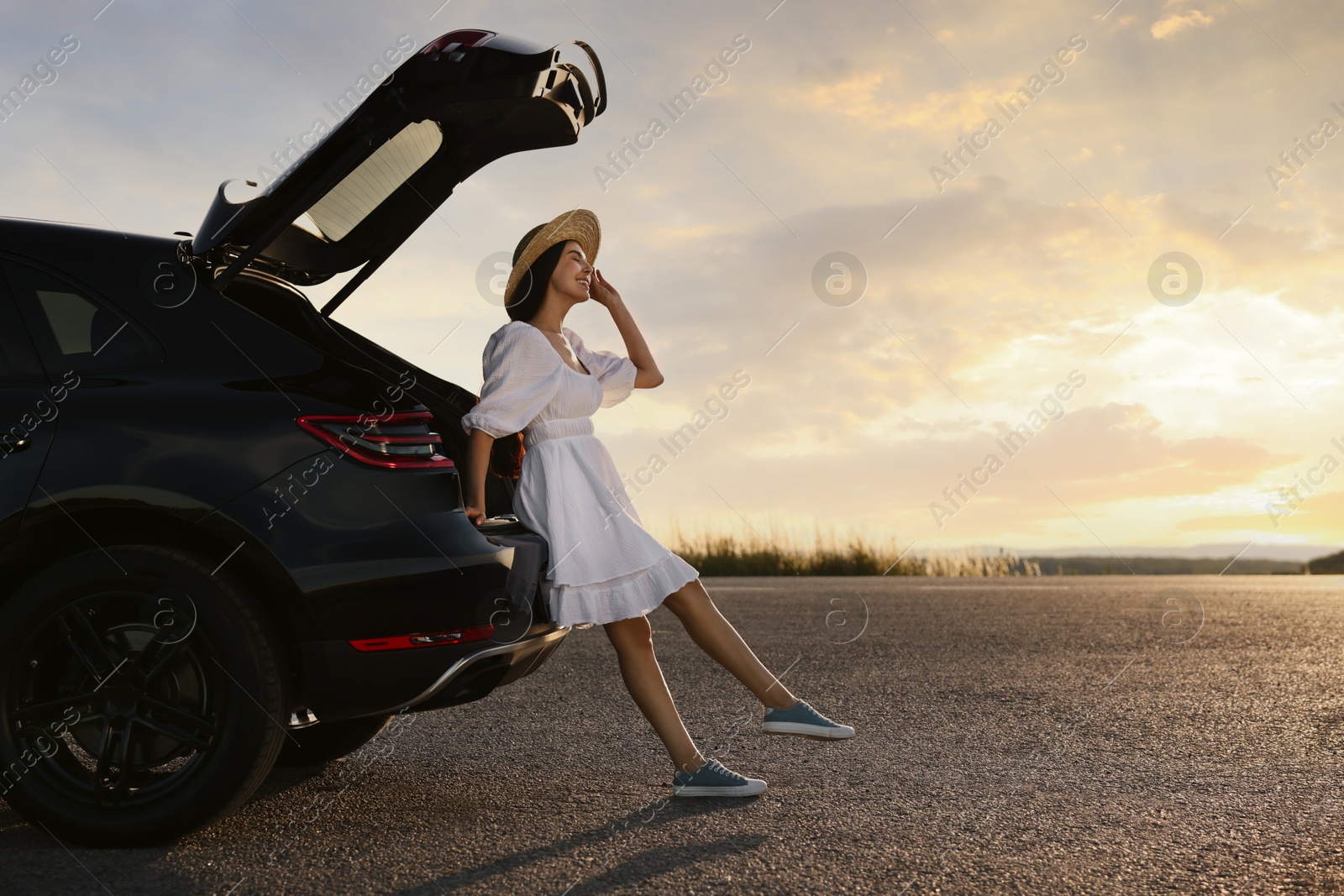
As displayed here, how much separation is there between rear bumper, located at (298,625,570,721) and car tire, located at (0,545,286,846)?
0.12 meters

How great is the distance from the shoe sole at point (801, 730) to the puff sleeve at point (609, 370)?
135 centimetres

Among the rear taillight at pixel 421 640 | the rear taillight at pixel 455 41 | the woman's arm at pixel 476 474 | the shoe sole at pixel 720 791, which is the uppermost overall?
the rear taillight at pixel 455 41

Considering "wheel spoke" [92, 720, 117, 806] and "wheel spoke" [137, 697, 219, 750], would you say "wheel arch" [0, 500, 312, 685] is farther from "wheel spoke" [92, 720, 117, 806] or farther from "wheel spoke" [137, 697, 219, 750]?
"wheel spoke" [92, 720, 117, 806]

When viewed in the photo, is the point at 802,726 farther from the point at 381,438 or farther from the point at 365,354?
the point at 365,354

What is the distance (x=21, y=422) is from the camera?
319 cm

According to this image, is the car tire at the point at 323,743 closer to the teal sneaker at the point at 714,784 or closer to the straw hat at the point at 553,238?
the teal sneaker at the point at 714,784

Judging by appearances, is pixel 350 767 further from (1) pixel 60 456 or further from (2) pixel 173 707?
(1) pixel 60 456

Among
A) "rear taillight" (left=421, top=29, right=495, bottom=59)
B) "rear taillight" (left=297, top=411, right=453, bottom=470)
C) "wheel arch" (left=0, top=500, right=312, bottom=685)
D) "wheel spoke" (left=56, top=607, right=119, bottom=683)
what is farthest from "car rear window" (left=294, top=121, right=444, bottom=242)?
"wheel spoke" (left=56, top=607, right=119, bottom=683)

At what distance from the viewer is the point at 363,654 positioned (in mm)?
3131

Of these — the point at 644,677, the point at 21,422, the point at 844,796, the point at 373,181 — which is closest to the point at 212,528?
the point at 21,422

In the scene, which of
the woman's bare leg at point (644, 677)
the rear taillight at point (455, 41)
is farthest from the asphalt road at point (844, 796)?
the rear taillight at point (455, 41)

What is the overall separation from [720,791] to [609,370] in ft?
5.34

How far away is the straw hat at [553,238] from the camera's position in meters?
4.05

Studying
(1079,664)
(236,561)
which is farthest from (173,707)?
(1079,664)
